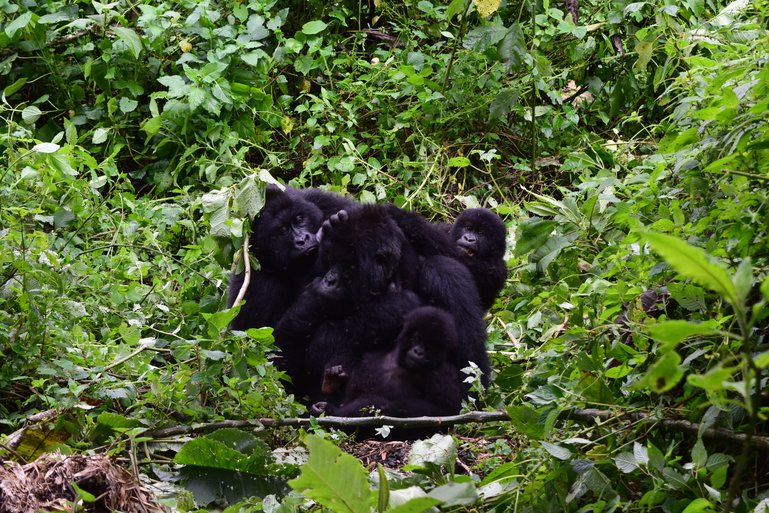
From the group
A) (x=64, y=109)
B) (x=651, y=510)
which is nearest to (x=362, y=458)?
(x=651, y=510)

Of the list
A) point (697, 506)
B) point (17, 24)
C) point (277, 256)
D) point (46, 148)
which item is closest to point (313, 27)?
point (17, 24)

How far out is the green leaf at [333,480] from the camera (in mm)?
2088

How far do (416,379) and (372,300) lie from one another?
0.46 m

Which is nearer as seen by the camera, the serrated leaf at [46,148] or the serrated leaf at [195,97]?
the serrated leaf at [46,148]

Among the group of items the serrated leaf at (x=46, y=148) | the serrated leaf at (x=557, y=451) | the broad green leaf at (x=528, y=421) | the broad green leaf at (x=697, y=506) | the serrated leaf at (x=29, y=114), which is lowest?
the serrated leaf at (x=29, y=114)

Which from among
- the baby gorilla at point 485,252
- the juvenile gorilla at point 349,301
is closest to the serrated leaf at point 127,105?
the juvenile gorilla at point 349,301

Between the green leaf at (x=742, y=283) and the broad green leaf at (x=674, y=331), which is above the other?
the green leaf at (x=742, y=283)

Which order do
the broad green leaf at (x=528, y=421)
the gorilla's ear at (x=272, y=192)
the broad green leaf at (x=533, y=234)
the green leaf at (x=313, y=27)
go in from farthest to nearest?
the green leaf at (x=313, y=27)
the gorilla's ear at (x=272, y=192)
the broad green leaf at (x=533, y=234)
the broad green leaf at (x=528, y=421)

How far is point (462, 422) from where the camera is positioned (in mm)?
3338

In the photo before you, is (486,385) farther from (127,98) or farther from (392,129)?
(127,98)

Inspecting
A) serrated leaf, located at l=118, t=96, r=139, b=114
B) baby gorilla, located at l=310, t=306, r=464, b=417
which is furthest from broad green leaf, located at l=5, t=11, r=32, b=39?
baby gorilla, located at l=310, t=306, r=464, b=417

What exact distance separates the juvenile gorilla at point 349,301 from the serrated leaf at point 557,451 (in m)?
1.86

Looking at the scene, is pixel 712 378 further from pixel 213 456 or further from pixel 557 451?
pixel 213 456

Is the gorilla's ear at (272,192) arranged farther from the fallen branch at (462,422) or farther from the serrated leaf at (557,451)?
the serrated leaf at (557,451)
